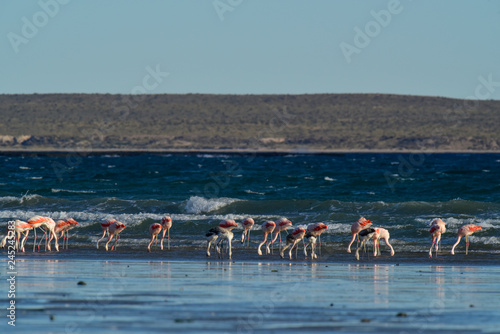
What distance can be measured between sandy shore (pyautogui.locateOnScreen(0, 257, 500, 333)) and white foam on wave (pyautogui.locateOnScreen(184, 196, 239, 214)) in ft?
48.4

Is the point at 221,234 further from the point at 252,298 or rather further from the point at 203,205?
the point at 203,205

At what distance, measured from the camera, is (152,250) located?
2077 centimetres

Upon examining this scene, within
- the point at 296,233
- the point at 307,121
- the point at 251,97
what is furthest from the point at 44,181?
the point at 251,97

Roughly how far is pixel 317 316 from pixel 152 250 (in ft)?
37.2

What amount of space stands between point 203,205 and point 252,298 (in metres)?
A: 20.1

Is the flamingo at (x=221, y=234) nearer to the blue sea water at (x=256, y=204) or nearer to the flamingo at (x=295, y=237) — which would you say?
the flamingo at (x=295, y=237)

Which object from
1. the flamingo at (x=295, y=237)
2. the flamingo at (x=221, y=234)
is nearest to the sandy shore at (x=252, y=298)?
the flamingo at (x=295, y=237)

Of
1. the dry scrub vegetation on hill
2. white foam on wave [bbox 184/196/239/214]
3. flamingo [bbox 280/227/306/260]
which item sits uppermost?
the dry scrub vegetation on hill

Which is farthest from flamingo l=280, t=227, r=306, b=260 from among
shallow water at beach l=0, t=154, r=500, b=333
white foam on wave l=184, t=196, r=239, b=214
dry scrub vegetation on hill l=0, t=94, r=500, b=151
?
dry scrub vegetation on hill l=0, t=94, r=500, b=151

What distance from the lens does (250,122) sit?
476 ft

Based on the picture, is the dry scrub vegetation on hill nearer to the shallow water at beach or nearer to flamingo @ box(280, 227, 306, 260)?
the shallow water at beach

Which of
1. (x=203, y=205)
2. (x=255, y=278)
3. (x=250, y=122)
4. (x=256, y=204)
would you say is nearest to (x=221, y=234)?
(x=255, y=278)

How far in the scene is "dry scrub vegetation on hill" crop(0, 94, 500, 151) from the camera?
5359 inches

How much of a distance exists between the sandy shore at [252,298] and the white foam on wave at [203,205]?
14.7 metres
